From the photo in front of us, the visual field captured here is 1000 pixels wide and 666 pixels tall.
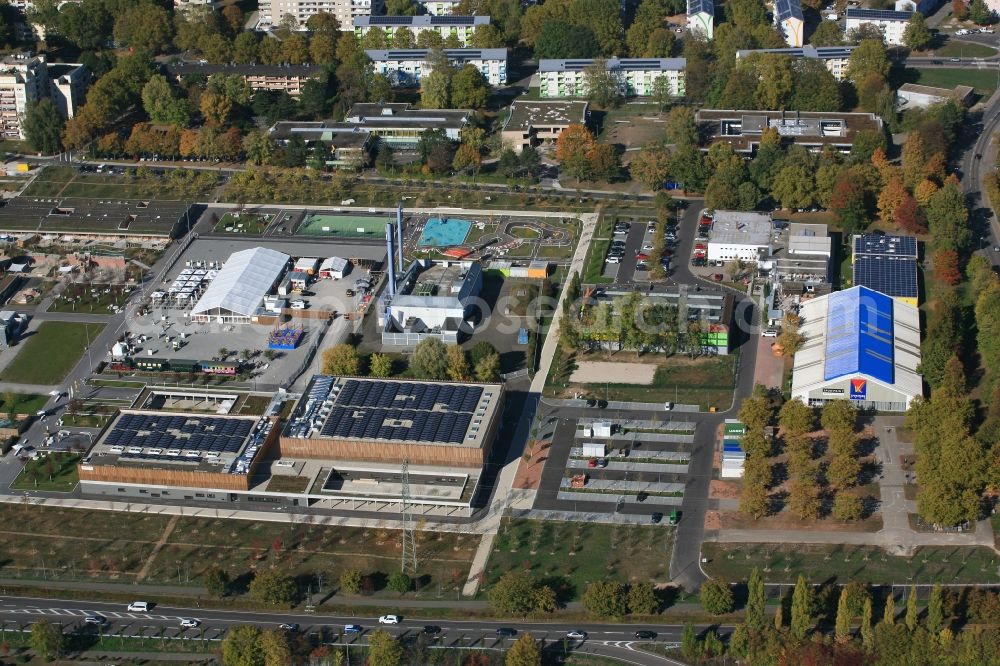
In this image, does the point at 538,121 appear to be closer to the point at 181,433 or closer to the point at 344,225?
the point at 344,225

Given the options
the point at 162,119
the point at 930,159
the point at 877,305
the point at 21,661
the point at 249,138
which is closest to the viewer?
the point at 21,661

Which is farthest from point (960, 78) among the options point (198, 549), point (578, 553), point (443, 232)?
point (198, 549)

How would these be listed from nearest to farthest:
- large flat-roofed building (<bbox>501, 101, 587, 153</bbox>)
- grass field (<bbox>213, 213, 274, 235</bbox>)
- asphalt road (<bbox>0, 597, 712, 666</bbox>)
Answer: asphalt road (<bbox>0, 597, 712, 666</bbox>), grass field (<bbox>213, 213, 274, 235</bbox>), large flat-roofed building (<bbox>501, 101, 587, 153</bbox>)

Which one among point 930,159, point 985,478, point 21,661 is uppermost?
point 930,159

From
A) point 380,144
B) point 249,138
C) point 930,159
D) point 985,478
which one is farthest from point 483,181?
point 985,478

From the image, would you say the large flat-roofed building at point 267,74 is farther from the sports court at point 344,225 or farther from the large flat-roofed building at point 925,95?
the large flat-roofed building at point 925,95

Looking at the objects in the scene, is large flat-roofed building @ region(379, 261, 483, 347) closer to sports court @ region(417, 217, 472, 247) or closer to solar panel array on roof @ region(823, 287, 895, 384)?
sports court @ region(417, 217, 472, 247)

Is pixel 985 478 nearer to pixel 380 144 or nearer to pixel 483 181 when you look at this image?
pixel 483 181

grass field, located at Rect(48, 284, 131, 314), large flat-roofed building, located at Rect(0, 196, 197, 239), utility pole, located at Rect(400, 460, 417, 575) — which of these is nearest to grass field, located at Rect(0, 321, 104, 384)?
grass field, located at Rect(48, 284, 131, 314)
